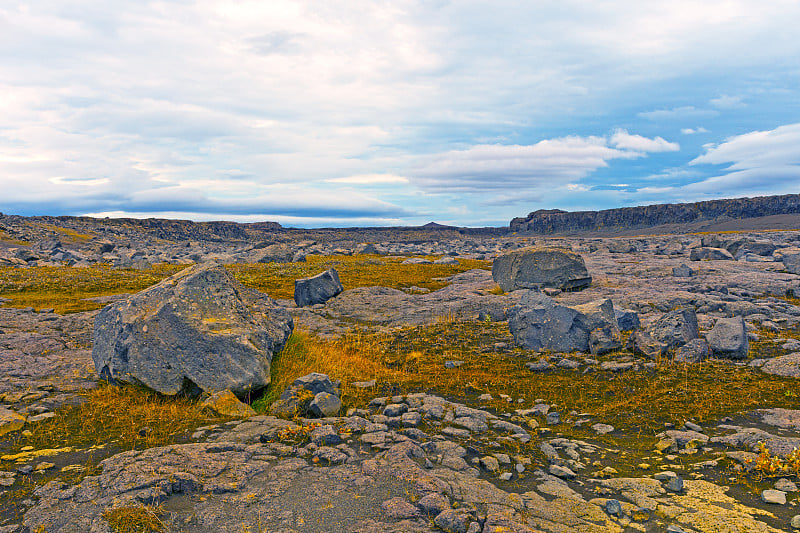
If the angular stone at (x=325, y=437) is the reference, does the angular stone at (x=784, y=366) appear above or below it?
above

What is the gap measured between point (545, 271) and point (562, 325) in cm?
1095

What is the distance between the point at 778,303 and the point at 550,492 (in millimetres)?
17619

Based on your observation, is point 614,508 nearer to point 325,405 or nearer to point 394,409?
point 394,409

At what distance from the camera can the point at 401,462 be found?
6.25m

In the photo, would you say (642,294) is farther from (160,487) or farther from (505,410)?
(160,487)

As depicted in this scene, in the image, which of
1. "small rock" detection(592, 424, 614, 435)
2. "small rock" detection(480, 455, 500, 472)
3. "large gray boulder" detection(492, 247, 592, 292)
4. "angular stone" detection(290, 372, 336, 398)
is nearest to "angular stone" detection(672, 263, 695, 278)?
"large gray boulder" detection(492, 247, 592, 292)

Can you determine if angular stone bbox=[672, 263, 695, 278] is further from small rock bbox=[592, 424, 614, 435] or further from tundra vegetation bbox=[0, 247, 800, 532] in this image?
small rock bbox=[592, 424, 614, 435]

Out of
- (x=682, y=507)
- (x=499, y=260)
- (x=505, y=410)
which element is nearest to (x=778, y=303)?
(x=499, y=260)

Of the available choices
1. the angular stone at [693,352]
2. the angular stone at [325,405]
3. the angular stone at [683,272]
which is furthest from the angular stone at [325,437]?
the angular stone at [683,272]

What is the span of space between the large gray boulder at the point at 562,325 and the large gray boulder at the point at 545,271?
958 cm

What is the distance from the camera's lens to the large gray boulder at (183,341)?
8.73 meters

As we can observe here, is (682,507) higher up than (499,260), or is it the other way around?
(499,260)

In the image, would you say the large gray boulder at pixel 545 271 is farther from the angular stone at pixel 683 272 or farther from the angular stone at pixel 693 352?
the angular stone at pixel 693 352

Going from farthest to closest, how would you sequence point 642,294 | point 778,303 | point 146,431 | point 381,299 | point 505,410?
point 381,299, point 642,294, point 778,303, point 505,410, point 146,431
